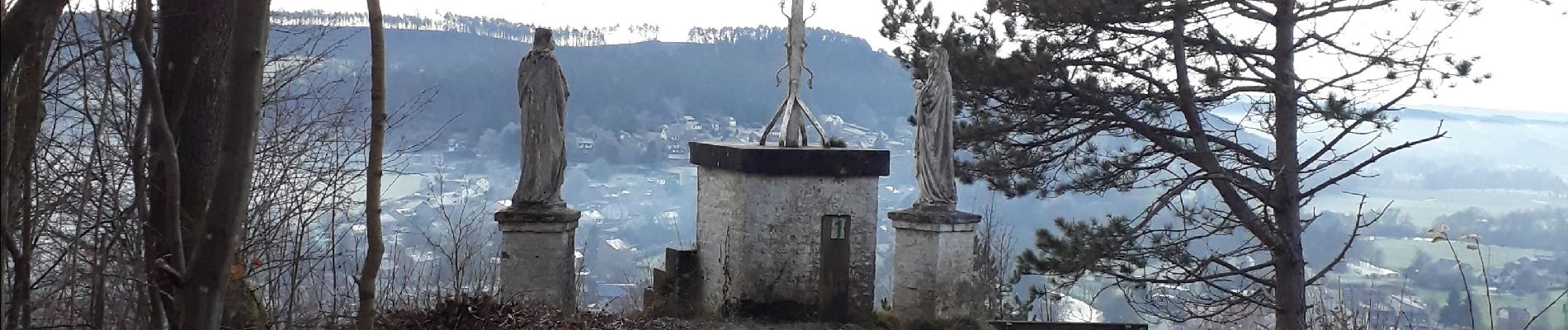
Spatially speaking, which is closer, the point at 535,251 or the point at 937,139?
the point at 535,251

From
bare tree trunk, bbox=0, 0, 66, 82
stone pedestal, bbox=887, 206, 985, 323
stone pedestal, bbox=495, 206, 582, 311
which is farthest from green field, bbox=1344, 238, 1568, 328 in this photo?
bare tree trunk, bbox=0, 0, 66, 82

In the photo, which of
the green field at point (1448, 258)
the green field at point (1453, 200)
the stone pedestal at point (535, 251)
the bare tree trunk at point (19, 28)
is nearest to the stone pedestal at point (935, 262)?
the stone pedestal at point (535, 251)

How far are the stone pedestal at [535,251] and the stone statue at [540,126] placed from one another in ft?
0.32

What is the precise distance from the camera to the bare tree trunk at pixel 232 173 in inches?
77.2

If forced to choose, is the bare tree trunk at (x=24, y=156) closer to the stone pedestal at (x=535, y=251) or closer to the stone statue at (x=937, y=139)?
the stone pedestal at (x=535, y=251)

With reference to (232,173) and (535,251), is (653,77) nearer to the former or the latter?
(535,251)

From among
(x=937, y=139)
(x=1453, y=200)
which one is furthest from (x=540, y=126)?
(x=1453, y=200)

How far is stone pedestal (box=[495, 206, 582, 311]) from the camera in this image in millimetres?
8742

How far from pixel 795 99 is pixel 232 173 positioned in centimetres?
832

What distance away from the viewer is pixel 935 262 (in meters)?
9.27

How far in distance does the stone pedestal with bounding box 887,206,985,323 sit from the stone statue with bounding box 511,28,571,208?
2586mm

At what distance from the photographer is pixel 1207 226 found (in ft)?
34.8

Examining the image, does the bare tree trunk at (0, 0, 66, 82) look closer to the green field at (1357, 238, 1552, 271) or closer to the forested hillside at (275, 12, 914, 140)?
the green field at (1357, 238, 1552, 271)

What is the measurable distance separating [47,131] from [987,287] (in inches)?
367
